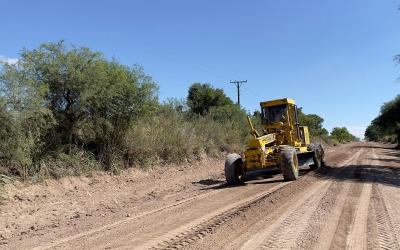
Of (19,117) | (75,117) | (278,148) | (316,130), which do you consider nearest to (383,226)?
(278,148)

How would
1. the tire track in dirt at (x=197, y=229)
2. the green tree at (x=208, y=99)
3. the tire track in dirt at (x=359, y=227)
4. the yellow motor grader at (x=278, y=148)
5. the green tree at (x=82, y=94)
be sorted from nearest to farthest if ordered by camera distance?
the tire track in dirt at (x=359, y=227)
the tire track in dirt at (x=197, y=229)
the green tree at (x=82, y=94)
the yellow motor grader at (x=278, y=148)
the green tree at (x=208, y=99)

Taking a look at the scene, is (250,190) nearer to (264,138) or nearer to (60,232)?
(264,138)

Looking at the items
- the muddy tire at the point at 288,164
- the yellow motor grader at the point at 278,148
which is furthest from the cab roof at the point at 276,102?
the muddy tire at the point at 288,164

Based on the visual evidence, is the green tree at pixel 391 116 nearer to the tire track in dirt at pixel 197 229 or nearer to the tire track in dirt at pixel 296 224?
the tire track in dirt at pixel 296 224

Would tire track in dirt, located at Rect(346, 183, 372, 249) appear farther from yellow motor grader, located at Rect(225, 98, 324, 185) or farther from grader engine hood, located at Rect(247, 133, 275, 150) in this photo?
grader engine hood, located at Rect(247, 133, 275, 150)

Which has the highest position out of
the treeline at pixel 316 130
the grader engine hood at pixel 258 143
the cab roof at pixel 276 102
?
the treeline at pixel 316 130

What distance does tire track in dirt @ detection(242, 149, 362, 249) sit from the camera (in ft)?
24.1

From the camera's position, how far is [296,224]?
875 centimetres

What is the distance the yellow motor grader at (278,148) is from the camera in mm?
16203

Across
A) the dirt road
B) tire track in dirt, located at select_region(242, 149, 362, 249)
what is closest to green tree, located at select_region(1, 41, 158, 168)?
the dirt road

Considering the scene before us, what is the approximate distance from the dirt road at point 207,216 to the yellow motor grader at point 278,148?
68cm

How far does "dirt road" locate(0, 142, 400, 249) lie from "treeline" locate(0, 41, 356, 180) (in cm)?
111

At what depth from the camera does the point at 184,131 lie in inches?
906

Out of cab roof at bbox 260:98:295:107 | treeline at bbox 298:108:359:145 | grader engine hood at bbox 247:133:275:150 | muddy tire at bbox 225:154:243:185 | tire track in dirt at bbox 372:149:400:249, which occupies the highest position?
treeline at bbox 298:108:359:145
